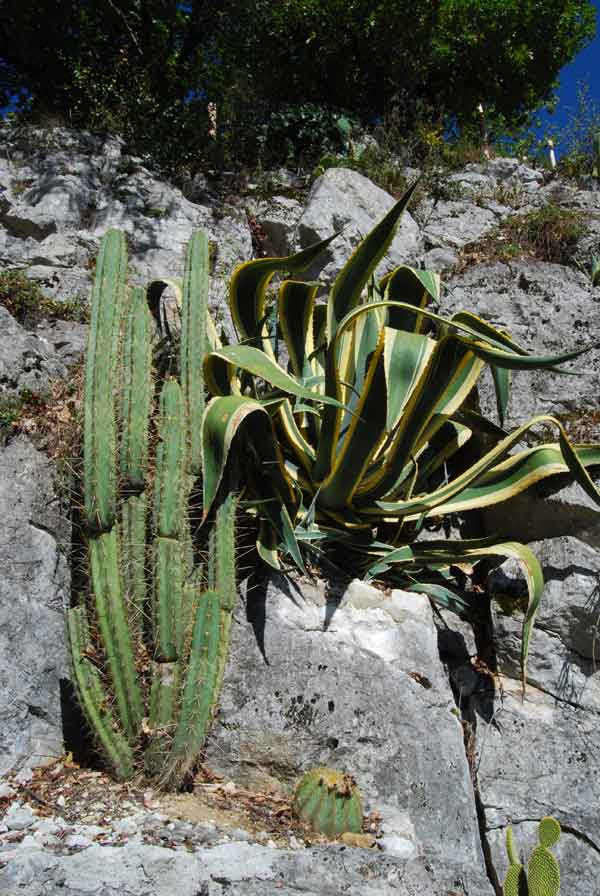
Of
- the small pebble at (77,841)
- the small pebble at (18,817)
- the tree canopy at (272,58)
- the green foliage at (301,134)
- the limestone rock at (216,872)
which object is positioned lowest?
the limestone rock at (216,872)

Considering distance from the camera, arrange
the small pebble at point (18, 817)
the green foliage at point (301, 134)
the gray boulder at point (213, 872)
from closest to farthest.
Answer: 1. the gray boulder at point (213, 872)
2. the small pebble at point (18, 817)
3. the green foliage at point (301, 134)

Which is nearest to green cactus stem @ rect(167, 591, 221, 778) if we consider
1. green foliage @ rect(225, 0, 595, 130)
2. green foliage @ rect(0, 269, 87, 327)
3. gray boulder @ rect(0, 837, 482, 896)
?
gray boulder @ rect(0, 837, 482, 896)

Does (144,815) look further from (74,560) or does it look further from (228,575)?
(74,560)

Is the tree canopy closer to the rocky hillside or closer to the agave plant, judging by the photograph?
the rocky hillside

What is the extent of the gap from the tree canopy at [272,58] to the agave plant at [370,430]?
2.73 metres

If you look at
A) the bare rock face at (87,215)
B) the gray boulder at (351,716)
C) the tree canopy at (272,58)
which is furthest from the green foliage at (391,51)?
the gray boulder at (351,716)

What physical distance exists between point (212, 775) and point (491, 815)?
112 cm

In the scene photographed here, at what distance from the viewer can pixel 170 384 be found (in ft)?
9.04

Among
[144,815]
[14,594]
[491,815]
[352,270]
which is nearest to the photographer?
[144,815]

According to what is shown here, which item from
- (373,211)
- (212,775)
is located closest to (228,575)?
(212,775)

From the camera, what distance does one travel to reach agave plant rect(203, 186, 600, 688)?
2859 millimetres

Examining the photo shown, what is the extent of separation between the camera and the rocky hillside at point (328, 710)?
2117mm

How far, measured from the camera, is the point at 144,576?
2553 mm

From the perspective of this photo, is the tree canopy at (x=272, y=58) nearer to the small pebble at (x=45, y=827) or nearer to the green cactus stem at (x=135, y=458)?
the green cactus stem at (x=135, y=458)
